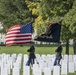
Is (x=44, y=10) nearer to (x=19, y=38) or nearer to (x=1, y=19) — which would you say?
(x=19, y=38)

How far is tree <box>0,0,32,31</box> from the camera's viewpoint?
4414 centimetres

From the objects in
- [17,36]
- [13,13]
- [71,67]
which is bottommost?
[71,67]

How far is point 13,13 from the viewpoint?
4600 cm

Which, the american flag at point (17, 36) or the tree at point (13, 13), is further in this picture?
the tree at point (13, 13)

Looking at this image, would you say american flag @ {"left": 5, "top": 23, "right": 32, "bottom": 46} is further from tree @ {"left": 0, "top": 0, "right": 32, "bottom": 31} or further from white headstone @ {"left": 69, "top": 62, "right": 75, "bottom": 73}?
tree @ {"left": 0, "top": 0, "right": 32, "bottom": 31}

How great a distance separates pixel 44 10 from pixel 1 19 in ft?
84.2

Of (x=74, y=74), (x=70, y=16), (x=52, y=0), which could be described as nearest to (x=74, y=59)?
(x=74, y=74)

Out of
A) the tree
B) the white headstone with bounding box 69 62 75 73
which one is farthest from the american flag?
the tree

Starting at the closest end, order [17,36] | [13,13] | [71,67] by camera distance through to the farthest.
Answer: [17,36] → [71,67] → [13,13]

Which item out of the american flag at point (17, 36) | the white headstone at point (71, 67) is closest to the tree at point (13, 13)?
Answer: the american flag at point (17, 36)

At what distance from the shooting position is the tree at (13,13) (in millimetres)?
44144

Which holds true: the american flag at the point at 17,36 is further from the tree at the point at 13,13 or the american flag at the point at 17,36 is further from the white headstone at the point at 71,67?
the tree at the point at 13,13

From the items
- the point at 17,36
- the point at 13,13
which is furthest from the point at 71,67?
the point at 13,13

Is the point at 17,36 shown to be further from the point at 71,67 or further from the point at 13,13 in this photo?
the point at 13,13
